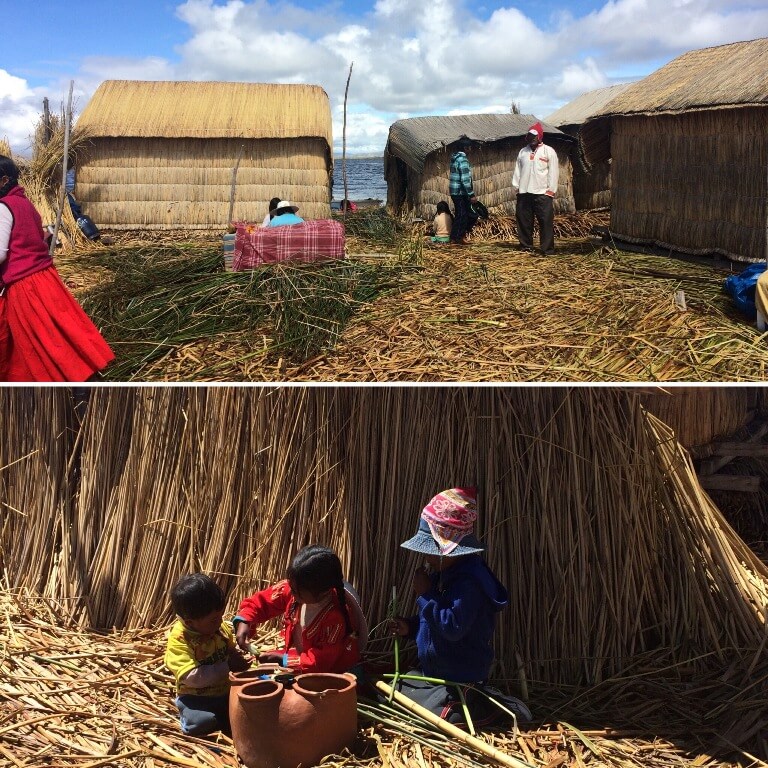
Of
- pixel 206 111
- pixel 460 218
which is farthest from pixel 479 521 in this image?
pixel 206 111

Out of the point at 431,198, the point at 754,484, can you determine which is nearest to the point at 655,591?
the point at 754,484

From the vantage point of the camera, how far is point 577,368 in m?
4.84

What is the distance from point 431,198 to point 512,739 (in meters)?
12.1

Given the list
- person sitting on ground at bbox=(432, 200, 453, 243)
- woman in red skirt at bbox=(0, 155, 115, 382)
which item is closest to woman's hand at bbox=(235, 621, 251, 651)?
woman in red skirt at bbox=(0, 155, 115, 382)

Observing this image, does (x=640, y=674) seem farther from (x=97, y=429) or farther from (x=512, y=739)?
(x=97, y=429)

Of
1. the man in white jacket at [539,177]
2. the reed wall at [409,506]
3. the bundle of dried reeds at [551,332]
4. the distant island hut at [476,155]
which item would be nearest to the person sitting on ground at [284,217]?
the bundle of dried reeds at [551,332]

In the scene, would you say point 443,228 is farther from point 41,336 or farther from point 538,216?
A: point 41,336

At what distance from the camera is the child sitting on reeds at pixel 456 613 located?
8.58 feet

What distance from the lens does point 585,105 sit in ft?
66.6

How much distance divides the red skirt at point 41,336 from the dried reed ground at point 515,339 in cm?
108

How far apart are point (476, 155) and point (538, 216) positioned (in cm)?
539

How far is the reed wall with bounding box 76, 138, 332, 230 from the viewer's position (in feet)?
44.3

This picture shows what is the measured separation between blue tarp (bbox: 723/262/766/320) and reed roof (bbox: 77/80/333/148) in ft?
29.0

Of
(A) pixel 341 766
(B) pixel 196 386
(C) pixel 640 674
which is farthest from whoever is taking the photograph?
(B) pixel 196 386
